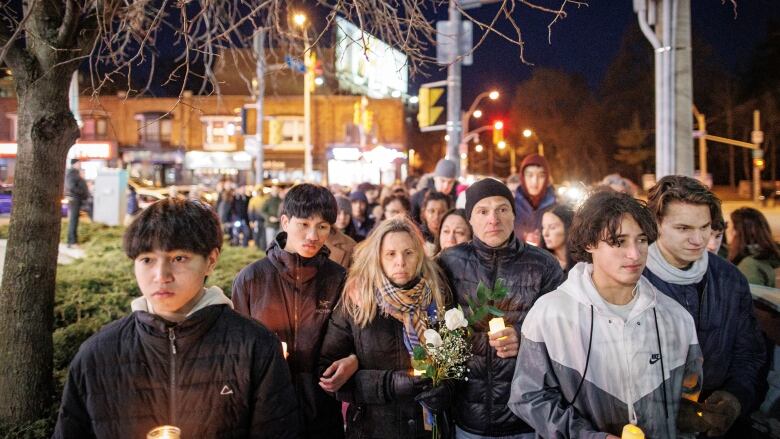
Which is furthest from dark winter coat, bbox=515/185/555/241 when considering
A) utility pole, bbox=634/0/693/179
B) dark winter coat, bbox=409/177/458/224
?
dark winter coat, bbox=409/177/458/224

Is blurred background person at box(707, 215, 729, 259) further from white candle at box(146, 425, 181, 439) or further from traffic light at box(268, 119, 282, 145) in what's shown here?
traffic light at box(268, 119, 282, 145)

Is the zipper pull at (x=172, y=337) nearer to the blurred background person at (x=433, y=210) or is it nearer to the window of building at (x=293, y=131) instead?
the blurred background person at (x=433, y=210)

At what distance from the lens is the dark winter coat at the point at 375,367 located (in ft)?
11.2

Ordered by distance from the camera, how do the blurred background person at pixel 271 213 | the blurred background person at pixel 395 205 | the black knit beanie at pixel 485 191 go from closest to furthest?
the black knit beanie at pixel 485 191 → the blurred background person at pixel 395 205 → the blurred background person at pixel 271 213

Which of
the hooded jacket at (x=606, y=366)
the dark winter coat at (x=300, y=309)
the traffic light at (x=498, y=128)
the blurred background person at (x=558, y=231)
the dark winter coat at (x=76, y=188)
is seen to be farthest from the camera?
the traffic light at (x=498, y=128)

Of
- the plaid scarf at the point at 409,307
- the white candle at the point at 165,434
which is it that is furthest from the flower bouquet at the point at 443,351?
the white candle at the point at 165,434

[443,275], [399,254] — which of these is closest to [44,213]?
[399,254]

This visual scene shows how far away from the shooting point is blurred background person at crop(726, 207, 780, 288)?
522cm

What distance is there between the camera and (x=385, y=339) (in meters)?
3.44

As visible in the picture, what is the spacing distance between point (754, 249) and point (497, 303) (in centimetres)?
320

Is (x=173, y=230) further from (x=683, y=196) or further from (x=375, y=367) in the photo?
(x=683, y=196)

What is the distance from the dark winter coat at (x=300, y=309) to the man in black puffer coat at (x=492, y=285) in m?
0.78

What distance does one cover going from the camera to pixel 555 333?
2.58 metres

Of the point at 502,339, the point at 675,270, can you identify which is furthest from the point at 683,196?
the point at 502,339
